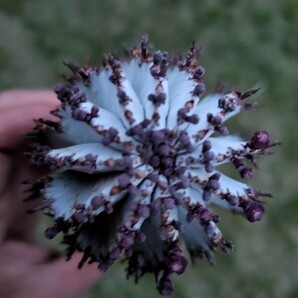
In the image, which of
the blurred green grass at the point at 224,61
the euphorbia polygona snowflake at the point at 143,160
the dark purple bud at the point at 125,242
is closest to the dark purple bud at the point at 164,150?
the euphorbia polygona snowflake at the point at 143,160

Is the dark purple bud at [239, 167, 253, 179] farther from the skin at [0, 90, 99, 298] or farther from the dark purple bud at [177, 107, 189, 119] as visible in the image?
the skin at [0, 90, 99, 298]

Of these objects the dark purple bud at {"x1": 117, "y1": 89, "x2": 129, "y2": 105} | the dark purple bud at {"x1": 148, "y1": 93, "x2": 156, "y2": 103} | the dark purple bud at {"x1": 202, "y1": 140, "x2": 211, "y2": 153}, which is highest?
the dark purple bud at {"x1": 117, "y1": 89, "x2": 129, "y2": 105}

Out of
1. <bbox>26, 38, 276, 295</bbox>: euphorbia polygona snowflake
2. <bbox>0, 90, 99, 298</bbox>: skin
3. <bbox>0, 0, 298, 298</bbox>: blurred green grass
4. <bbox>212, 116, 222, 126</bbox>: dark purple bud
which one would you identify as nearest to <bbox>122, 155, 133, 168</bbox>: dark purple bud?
<bbox>26, 38, 276, 295</bbox>: euphorbia polygona snowflake

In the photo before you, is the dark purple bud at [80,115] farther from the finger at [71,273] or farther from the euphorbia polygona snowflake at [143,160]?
the finger at [71,273]

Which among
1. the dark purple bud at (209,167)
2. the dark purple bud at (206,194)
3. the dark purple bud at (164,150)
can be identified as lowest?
the dark purple bud at (206,194)

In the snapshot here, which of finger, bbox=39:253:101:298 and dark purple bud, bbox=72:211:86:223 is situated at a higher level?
dark purple bud, bbox=72:211:86:223

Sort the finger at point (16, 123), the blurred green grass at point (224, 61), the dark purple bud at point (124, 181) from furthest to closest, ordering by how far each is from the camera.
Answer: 1. the blurred green grass at point (224, 61)
2. the finger at point (16, 123)
3. the dark purple bud at point (124, 181)

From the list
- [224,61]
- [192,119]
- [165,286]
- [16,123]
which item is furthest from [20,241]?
[224,61]

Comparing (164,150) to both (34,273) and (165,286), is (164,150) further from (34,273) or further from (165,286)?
(34,273)
